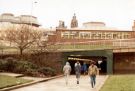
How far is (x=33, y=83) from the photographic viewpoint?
25.4 metres

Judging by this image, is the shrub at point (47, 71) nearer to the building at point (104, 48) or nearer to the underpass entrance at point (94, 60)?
the building at point (104, 48)

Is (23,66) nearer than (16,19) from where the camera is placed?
Yes

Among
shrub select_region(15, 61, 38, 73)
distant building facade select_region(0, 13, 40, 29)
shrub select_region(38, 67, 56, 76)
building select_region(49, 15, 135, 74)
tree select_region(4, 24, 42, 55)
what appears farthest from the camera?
distant building facade select_region(0, 13, 40, 29)

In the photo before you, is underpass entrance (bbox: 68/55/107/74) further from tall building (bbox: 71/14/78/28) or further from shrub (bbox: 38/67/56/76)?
tall building (bbox: 71/14/78/28)

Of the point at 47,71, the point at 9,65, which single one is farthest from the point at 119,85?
the point at 9,65

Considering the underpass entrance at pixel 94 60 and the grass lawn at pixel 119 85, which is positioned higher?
the underpass entrance at pixel 94 60

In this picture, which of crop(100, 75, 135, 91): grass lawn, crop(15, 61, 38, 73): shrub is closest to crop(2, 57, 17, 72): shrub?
crop(15, 61, 38, 73): shrub

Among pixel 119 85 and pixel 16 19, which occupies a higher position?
pixel 16 19

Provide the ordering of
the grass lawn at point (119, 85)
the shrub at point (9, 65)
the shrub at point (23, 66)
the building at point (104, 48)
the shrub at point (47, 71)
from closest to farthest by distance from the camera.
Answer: the grass lawn at point (119, 85), the shrub at point (23, 66), the shrub at point (9, 65), the shrub at point (47, 71), the building at point (104, 48)

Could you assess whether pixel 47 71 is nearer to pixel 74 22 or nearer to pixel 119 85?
pixel 119 85

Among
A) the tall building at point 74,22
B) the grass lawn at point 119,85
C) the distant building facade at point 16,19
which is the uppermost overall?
the distant building facade at point 16,19

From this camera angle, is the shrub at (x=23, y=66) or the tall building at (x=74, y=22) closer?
the shrub at (x=23, y=66)

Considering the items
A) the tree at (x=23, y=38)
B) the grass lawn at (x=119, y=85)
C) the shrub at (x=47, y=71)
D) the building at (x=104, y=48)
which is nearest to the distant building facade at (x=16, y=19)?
the building at (x=104, y=48)

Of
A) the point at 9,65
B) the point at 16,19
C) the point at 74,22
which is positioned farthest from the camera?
the point at 16,19
